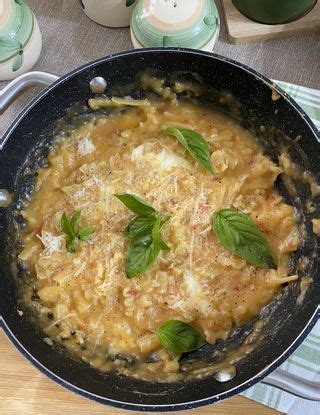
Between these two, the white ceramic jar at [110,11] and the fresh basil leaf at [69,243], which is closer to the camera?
the fresh basil leaf at [69,243]

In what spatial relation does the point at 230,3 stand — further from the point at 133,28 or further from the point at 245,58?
the point at 133,28

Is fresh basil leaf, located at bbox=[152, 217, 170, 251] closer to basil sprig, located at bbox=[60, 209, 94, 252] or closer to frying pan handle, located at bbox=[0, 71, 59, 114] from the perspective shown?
basil sprig, located at bbox=[60, 209, 94, 252]

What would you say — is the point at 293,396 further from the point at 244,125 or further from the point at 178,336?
the point at 244,125

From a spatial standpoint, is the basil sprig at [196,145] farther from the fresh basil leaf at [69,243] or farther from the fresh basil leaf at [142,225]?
the fresh basil leaf at [69,243]

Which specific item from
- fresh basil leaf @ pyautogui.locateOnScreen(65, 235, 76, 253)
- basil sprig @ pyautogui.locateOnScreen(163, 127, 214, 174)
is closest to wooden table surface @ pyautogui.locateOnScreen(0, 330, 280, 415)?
fresh basil leaf @ pyautogui.locateOnScreen(65, 235, 76, 253)

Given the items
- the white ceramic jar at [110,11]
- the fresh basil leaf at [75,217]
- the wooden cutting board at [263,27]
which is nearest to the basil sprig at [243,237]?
the fresh basil leaf at [75,217]

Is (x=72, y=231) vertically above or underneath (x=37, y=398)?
above

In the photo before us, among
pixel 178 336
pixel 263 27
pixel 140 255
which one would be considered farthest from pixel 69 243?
pixel 263 27
